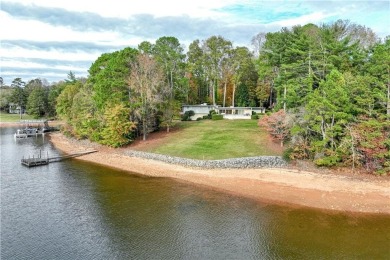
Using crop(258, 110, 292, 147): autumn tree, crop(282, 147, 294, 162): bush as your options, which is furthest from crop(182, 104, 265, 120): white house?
crop(282, 147, 294, 162): bush

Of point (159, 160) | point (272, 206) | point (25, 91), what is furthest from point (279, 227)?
point (25, 91)

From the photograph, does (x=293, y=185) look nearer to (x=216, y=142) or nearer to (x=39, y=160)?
(x=216, y=142)

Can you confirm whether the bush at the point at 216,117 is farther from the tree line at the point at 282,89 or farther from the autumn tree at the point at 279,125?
the autumn tree at the point at 279,125

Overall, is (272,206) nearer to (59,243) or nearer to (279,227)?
(279,227)

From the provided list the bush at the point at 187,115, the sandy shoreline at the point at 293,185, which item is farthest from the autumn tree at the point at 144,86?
the bush at the point at 187,115

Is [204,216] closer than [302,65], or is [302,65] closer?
[204,216]

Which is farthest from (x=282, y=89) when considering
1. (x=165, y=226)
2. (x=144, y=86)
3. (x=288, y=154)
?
(x=165, y=226)
